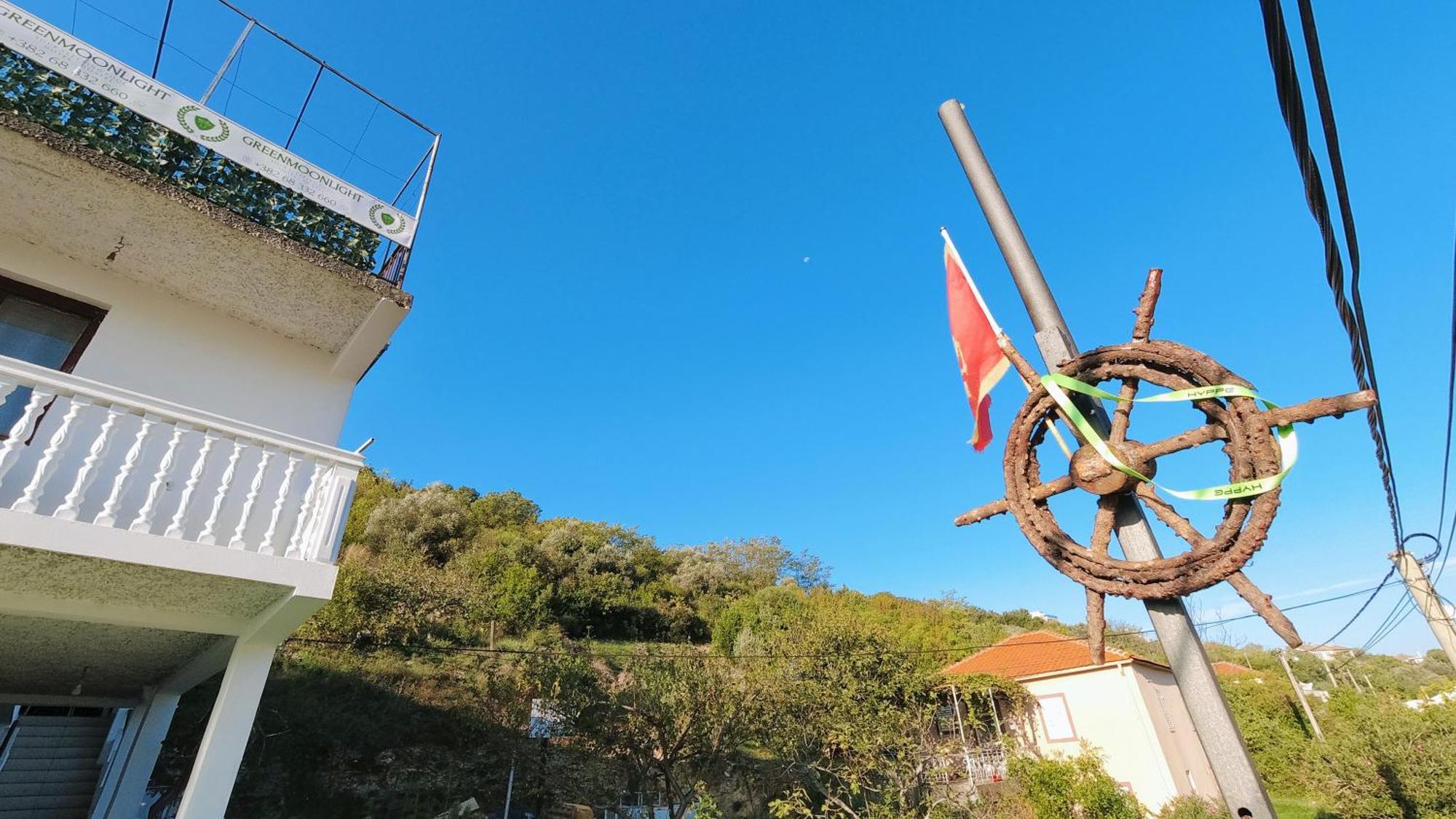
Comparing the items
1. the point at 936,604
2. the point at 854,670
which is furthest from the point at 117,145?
the point at 936,604

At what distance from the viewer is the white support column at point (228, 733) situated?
398 centimetres

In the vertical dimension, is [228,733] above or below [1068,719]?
below

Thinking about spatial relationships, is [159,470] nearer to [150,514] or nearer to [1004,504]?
[150,514]

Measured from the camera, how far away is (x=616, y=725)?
13.4 meters

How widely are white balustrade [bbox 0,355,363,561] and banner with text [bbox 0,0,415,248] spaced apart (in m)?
2.40

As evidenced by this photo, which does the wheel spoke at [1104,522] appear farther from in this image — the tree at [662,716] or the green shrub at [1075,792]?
the green shrub at [1075,792]

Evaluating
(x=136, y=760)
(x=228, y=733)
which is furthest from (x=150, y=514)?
(x=136, y=760)

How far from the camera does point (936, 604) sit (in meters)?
39.7

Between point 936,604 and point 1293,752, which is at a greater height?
point 936,604

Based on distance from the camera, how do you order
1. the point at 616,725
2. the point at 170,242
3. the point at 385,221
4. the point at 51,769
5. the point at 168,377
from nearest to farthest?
the point at 170,242, the point at 168,377, the point at 385,221, the point at 51,769, the point at 616,725

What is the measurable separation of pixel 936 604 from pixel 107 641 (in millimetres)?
40471

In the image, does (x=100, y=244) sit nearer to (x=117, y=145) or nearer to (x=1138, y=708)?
(x=117, y=145)

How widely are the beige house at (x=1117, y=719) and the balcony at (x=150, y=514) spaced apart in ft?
53.5

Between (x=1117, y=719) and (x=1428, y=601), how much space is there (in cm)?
920
